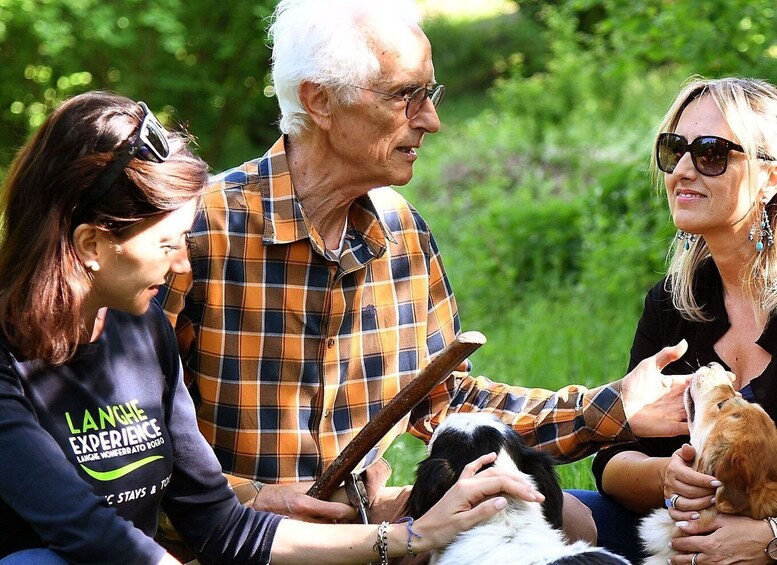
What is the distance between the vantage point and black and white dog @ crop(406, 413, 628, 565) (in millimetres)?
3045

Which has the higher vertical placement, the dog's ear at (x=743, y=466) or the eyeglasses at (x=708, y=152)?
the eyeglasses at (x=708, y=152)

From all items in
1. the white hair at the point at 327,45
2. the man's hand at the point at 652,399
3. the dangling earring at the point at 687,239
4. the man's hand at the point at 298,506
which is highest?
the white hair at the point at 327,45

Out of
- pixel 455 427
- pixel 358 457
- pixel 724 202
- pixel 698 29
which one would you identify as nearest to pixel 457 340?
pixel 455 427

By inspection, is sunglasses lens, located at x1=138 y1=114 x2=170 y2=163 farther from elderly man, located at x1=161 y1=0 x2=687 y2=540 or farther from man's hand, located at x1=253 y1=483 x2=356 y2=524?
man's hand, located at x1=253 y1=483 x2=356 y2=524

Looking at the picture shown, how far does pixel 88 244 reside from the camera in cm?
280

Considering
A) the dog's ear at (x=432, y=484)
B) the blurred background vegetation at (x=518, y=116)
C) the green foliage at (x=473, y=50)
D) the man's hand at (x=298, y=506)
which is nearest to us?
the dog's ear at (x=432, y=484)

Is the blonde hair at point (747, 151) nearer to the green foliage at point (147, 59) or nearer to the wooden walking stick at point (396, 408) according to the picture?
the wooden walking stick at point (396, 408)

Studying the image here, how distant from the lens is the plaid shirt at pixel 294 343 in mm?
3605

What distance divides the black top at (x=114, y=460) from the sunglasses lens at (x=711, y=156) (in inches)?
77.6

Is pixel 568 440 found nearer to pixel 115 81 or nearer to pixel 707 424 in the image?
pixel 707 424

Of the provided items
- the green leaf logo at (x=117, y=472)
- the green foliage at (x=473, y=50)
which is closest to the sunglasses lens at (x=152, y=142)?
the green leaf logo at (x=117, y=472)

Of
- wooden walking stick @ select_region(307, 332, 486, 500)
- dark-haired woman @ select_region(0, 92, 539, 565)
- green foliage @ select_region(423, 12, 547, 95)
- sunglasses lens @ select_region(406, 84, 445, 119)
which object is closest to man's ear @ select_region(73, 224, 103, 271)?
dark-haired woman @ select_region(0, 92, 539, 565)

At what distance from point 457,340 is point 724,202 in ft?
3.89

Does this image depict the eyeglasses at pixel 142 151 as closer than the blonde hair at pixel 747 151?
Yes
